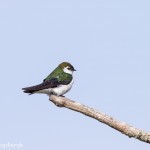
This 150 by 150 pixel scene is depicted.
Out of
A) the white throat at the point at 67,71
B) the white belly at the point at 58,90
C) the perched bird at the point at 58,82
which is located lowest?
the white belly at the point at 58,90

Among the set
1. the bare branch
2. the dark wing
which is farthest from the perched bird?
the bare branch

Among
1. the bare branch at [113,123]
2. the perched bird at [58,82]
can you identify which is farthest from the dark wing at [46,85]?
the bare branch at [113,123]

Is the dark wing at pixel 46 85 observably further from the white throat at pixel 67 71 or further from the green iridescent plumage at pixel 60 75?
the white throat at pixel 67 71

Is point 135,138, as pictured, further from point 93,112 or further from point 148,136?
point 93,112

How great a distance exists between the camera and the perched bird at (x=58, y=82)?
38.8 feet

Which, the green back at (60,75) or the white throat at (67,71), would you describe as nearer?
the green back at (60,75)

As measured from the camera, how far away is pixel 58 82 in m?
12.5

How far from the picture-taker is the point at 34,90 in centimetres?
1172

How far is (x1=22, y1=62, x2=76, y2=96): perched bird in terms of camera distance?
1184 cm

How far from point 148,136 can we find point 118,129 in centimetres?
60

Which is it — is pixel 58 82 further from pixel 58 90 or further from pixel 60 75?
pixel 58 90

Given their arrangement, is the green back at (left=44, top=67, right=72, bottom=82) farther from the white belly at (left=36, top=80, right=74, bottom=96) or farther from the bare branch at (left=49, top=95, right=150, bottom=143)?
the bare branch at (left=49, top=95, right=150, bottom=143)

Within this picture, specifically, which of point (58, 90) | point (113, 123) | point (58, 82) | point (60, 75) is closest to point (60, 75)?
point (60, 75)

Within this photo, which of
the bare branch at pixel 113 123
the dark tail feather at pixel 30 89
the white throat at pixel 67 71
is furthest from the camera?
the white throat at pixel 67 71
